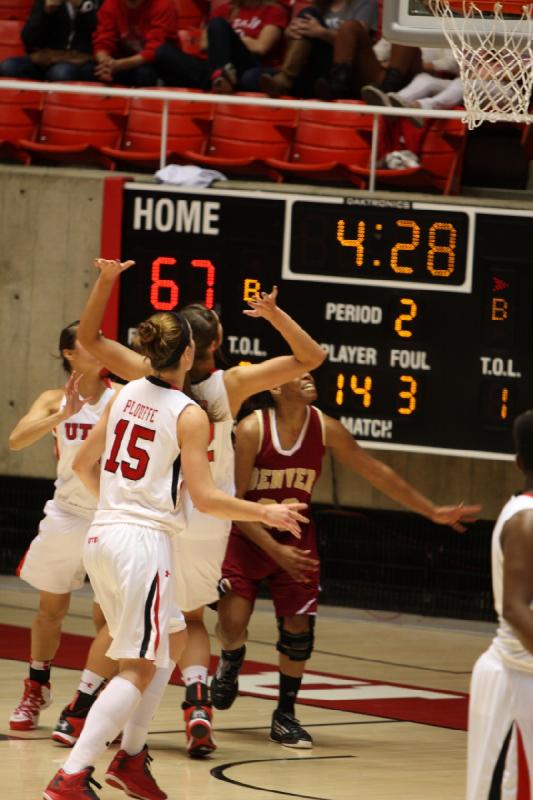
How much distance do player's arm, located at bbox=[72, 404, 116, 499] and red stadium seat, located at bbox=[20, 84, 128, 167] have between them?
7.06 metres

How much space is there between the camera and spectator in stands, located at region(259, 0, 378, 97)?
42.8 ft

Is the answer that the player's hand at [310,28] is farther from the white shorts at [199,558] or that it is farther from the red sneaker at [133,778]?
the red sneaker at [133,778]

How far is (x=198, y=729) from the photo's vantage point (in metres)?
6.65

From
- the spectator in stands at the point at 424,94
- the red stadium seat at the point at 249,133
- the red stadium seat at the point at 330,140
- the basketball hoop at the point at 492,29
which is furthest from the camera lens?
the red stadium seat at the point at 249,133

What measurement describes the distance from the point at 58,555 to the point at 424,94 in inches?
259

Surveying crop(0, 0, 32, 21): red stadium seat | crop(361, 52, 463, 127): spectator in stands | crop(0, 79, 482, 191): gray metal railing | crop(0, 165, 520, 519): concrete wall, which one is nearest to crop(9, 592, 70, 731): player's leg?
crop(0, 165, 520, 519): concrete wall

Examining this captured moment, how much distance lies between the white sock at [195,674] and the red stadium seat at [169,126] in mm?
6671

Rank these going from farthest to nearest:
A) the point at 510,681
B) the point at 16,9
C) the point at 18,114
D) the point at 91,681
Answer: the point at 16,9, the point at 18,114, the point at 91,681, the point at 510,681

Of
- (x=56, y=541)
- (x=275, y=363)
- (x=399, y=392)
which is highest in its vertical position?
(x=275, y=363)

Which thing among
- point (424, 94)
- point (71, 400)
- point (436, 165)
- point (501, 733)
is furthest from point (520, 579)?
point (424, 94)

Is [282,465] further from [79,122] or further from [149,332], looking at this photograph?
[79,122]

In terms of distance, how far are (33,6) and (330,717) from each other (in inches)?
343

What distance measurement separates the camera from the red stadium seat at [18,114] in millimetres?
13266

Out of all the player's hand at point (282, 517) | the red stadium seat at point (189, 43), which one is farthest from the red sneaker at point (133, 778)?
the red stadium seat at point (189, 43)
